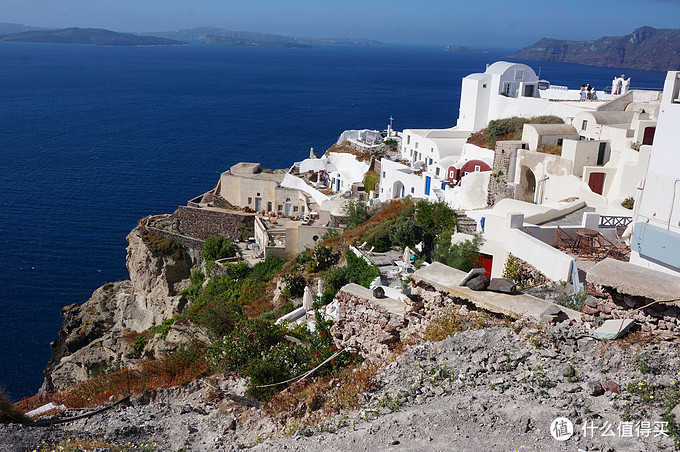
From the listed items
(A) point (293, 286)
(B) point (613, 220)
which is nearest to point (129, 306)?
(A) point (293, 286)

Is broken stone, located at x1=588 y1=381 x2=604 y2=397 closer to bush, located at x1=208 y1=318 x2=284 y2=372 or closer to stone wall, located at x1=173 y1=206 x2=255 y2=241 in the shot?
bush, located at x1=208 y1=318 x2=284 y2=372

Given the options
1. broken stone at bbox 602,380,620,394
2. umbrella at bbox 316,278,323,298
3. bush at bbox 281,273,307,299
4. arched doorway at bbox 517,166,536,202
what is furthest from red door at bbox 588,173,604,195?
broken stone at bbox 602,380,620,394

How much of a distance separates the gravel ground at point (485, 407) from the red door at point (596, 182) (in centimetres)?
1674

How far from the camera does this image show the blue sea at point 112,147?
120 ft

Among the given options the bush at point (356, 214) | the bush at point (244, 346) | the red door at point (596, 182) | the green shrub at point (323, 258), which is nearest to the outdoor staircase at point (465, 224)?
the red door at point (596, 182)

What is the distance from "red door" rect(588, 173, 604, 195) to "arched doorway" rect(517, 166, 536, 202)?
12.7 feet

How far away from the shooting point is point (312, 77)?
165 meters

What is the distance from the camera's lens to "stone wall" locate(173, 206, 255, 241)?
1420 inches

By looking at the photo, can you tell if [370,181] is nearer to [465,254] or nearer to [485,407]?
[465,254]

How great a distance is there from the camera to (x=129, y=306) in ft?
112

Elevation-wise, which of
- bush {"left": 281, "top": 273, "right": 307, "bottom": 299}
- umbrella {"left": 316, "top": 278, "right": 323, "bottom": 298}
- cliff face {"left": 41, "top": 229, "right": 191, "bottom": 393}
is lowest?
cliff face {"left": 41, "top": 229, "right": 191, "bottom": 393}

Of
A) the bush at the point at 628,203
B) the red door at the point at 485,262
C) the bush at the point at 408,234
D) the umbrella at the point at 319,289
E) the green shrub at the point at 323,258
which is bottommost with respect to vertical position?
the green shrub at the point at 323,258

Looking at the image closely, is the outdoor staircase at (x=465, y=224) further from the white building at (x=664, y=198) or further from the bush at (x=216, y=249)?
the bush at (x=216, y=249)

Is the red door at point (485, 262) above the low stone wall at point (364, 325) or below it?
below
